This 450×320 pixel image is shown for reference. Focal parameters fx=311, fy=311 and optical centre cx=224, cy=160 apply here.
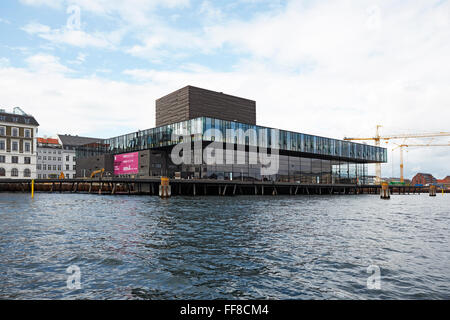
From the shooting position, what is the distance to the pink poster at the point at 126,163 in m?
92.7

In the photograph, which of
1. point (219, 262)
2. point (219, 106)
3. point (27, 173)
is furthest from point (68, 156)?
point (219, 262)

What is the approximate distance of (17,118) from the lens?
9438 cm

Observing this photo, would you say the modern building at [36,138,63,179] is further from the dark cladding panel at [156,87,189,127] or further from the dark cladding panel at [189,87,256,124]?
the dark cladding panel at [189,87,256,124]

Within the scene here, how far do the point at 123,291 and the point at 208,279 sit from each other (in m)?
2.65

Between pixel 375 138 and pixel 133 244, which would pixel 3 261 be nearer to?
pixel 133 244

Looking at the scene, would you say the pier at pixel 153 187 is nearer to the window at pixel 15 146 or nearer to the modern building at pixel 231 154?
the modern building at pixel 231 154

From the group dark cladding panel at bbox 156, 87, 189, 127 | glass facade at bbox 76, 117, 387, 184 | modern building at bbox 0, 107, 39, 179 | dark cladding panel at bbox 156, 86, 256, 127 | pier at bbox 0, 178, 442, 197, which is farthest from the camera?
dark cladding panel at bbox 156, 87, 189, 127

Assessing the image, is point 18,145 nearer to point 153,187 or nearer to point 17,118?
point 17,118

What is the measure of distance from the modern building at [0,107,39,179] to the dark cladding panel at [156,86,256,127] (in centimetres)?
6809

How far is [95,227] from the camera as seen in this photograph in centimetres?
2089

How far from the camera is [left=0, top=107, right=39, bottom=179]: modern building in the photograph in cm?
9019

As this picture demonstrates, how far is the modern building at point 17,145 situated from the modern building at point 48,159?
3057 centimetres

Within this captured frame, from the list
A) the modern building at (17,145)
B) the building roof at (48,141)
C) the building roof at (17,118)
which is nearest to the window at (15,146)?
the modern building at (17,145)

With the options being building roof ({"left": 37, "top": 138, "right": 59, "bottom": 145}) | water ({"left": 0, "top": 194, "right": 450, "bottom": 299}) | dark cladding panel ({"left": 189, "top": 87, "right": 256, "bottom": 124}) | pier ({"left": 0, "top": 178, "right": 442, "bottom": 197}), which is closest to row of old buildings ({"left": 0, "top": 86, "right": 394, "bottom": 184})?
building roof ({"left": 37, "top": 138, "right": 59, "bottom": 145})
